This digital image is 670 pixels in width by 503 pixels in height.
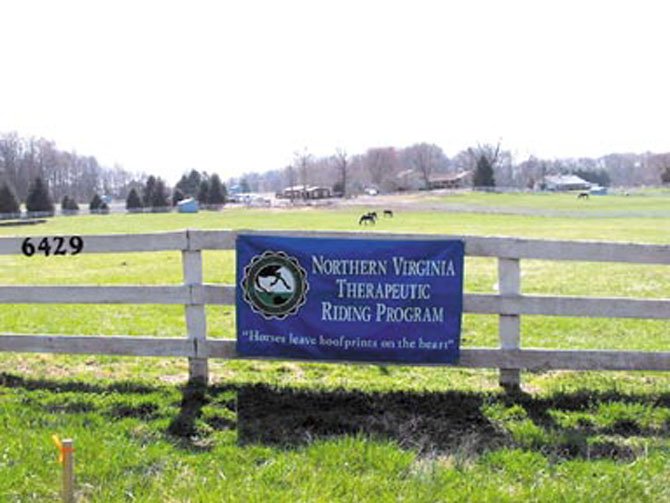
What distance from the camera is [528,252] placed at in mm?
5613

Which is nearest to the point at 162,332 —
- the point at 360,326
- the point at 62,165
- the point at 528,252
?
the point at 360,326

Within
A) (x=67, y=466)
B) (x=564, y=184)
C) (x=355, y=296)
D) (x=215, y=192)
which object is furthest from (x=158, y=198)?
(x=67, y=466)

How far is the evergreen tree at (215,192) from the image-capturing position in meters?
111

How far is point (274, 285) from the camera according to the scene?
566 centimetres

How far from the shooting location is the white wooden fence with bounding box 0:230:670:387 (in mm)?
5590

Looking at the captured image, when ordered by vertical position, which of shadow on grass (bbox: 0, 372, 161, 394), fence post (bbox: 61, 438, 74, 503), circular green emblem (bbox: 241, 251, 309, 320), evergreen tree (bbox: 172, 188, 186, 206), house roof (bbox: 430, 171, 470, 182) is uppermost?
house roof (bbox: 430, 171, 470, 182)

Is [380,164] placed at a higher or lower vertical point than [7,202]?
higher

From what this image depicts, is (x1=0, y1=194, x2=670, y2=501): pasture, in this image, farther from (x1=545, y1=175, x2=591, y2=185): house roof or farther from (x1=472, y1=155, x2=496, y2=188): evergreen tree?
(x1=545, y1=175, x2=591, y2=185): house roof

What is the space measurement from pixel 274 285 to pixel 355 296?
0.73 meters

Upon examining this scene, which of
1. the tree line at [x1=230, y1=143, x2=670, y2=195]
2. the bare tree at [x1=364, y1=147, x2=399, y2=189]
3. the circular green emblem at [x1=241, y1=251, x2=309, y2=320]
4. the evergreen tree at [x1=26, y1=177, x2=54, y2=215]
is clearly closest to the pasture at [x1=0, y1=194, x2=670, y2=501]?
the circular green emblem at [x1=241, y1=251, x2=309, y2=320]

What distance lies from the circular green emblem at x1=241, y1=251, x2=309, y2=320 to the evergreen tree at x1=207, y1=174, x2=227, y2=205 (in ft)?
351

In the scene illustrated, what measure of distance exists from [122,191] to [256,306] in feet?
588

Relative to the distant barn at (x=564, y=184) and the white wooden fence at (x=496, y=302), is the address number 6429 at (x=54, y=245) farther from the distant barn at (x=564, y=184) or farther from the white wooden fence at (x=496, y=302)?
the distant barn at (x=564, y=184)

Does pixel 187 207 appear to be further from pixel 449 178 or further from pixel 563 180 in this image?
pixel 563 180
